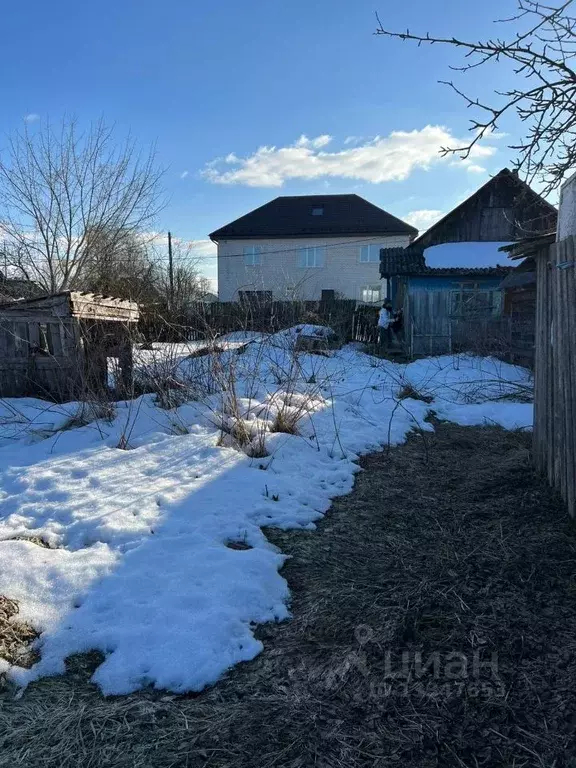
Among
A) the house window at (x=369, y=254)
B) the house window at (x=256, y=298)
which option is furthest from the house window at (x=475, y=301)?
the house window at (x=369, y=254)

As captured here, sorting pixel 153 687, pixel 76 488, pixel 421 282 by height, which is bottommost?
pixel 153 687

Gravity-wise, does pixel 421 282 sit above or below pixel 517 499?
above

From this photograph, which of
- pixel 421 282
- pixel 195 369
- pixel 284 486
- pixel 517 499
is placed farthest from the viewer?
pixel 421 282

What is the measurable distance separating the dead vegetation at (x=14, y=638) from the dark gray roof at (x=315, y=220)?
2957 cm

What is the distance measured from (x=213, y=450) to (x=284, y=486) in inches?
35.0

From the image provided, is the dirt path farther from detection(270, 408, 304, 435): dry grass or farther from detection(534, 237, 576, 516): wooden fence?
detection(270, 408, 304, 435): dry grass

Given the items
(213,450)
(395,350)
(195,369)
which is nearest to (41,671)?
(213,450)

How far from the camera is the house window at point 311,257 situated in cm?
3038

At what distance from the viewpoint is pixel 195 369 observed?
615 cm

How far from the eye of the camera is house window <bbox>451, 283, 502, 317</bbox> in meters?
16.2

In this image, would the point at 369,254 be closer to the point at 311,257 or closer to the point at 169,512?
the point at 311,257

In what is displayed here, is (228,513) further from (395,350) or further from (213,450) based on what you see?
(395,350)

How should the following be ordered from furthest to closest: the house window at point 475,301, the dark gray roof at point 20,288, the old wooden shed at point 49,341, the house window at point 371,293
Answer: the house window at point 371,293
the house window at point 475,301
the dark gray roof at point 20,288
the old wooden shed at point 49,341

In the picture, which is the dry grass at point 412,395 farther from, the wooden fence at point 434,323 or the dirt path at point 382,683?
the wooden fence at point 434,323
